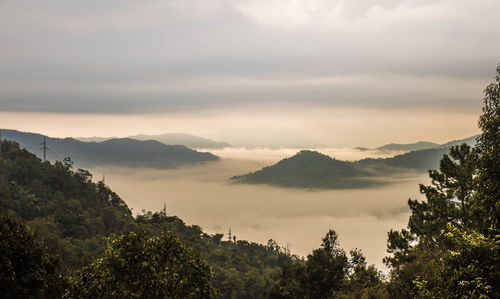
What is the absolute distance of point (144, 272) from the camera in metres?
17.1

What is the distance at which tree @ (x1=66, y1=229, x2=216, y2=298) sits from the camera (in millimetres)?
16922

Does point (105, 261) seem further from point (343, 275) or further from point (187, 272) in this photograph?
point (343, 275)

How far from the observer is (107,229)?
105938mm

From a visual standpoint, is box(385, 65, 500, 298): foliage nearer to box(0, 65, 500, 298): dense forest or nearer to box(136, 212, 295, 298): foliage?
box(0, 65, 500, 298): dense forest

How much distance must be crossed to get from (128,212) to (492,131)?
438 feet

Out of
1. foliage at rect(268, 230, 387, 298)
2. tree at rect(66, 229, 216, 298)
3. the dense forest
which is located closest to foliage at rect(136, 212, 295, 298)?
foliage at rect(268, 230, 387, 298)

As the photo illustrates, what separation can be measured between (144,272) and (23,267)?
6719 millimetres

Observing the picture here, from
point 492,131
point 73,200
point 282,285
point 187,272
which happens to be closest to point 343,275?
point 282,285

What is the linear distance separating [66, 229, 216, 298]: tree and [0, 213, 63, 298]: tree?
1835 mm

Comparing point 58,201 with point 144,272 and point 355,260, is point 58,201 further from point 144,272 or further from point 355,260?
point 144,272

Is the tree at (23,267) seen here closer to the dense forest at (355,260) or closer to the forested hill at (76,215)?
the dense forest at (355,260)

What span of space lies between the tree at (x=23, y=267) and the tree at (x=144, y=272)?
72.2 inches

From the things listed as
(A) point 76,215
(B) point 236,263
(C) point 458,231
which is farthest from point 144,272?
(B) point 236,263

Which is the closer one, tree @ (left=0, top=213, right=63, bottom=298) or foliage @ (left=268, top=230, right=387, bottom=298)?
tree @ (left=0, top=213, right=63, bottom=298)
